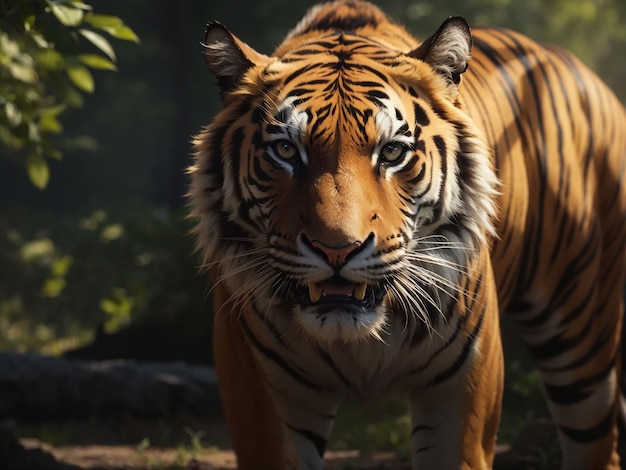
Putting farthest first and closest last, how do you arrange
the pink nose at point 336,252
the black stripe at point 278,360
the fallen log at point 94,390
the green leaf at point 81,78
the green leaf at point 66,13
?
the fallen log at point 94,390
the green leaf at point 81,78
the green leaf at point 66,13
the black stripe at point 278,360
the pink nose at point 336,252

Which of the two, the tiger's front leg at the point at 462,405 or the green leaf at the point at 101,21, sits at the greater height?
the green leaf at the point at 101,21

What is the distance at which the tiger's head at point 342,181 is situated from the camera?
2.83 m

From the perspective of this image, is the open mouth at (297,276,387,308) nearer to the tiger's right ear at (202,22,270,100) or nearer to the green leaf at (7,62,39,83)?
the tiger's right ear at (202,22,270,100)

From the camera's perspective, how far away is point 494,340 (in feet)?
11.0

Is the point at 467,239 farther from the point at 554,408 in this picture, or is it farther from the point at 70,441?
the point at 70,441

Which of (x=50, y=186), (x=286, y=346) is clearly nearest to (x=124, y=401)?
(x=286, y=346)

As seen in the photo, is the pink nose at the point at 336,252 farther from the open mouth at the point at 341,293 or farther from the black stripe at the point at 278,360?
the black stripe at the point at 278,360

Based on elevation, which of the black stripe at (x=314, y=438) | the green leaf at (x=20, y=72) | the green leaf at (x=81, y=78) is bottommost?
the black stripe at (x=314, y=438)

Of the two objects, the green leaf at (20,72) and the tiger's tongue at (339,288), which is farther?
the green leaf at (20,72)

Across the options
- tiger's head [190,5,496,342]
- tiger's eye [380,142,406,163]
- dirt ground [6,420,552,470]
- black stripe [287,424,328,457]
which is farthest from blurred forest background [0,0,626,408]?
black stripe [287,424,328,457]

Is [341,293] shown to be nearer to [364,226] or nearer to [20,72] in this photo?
[364,226]

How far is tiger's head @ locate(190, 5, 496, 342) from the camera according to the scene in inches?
111

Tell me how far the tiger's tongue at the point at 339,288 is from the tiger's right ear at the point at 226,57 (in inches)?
29.3

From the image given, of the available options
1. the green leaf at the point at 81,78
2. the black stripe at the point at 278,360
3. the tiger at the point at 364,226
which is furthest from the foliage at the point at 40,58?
the black stripe at the point at 278,360
